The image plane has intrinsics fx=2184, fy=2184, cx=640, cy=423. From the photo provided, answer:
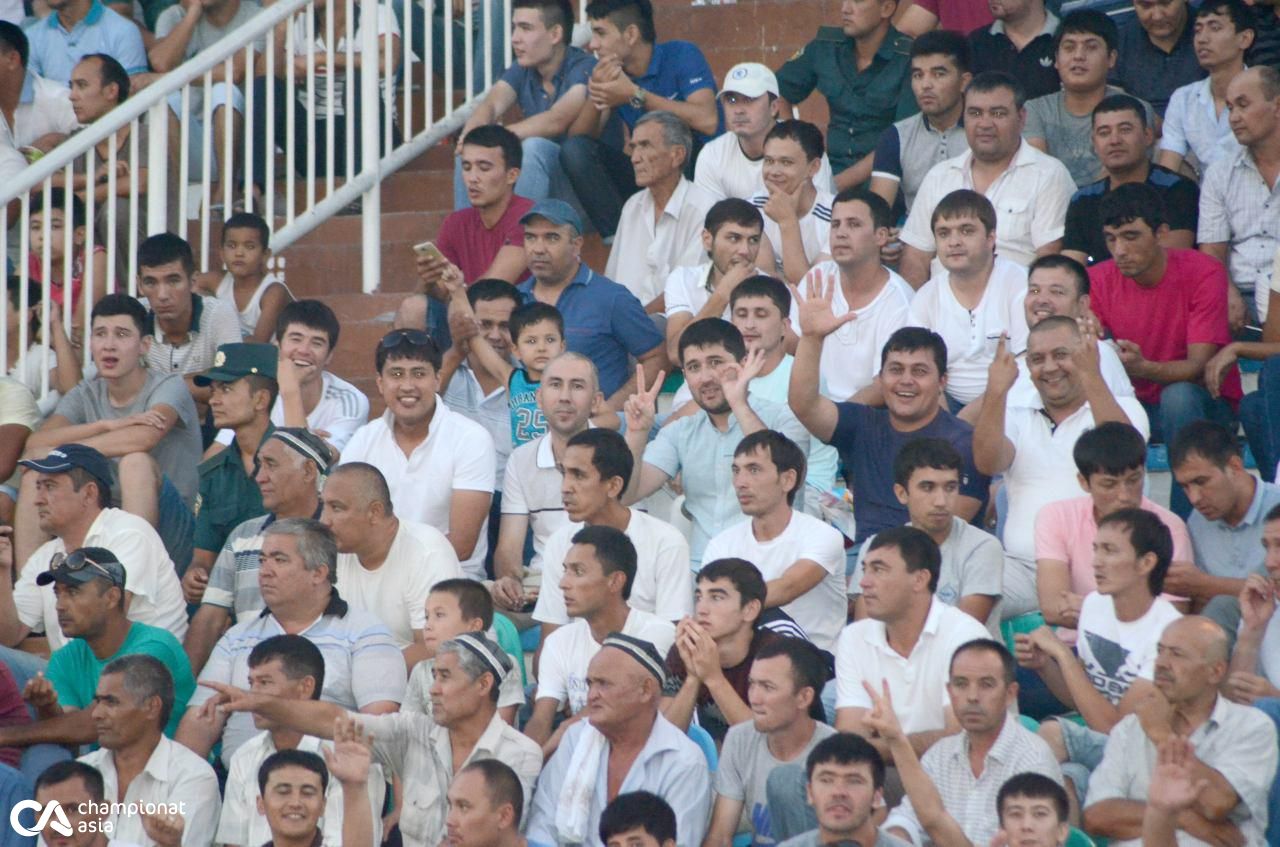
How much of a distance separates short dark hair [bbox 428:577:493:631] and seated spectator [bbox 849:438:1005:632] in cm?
129

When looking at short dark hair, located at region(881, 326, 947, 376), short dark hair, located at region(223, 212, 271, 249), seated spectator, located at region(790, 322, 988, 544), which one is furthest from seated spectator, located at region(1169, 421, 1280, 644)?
short dark hair, located at region(223, 212, 271, 249)

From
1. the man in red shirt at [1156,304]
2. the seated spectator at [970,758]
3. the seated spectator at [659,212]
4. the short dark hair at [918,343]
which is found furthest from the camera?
the seated spectator at [659,212]

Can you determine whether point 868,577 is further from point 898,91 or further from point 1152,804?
point 898,91

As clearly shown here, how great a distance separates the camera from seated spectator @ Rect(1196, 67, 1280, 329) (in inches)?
357

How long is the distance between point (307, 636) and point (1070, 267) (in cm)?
323

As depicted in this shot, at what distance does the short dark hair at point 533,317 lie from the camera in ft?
29.6

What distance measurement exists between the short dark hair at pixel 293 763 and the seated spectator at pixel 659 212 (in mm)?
3701

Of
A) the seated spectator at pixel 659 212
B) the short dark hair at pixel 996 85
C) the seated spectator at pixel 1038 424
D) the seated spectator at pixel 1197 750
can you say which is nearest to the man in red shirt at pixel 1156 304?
the seated spectator at pixel 1038 424

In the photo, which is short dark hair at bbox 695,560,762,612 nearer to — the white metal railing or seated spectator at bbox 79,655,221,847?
seated spectator at bbox 79,655,221,847

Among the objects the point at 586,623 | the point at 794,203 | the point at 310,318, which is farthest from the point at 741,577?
the point at 794,203

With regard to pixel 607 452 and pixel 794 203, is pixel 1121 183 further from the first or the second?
pixel 607 452

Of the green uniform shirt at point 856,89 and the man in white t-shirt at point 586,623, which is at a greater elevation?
the green uniform shirt at point 856,89

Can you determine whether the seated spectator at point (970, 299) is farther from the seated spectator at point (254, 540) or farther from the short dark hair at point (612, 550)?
the seated spectator at point (254, 540)

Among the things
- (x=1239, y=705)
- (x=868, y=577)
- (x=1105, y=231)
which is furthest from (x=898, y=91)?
(x=1239, y=705)
